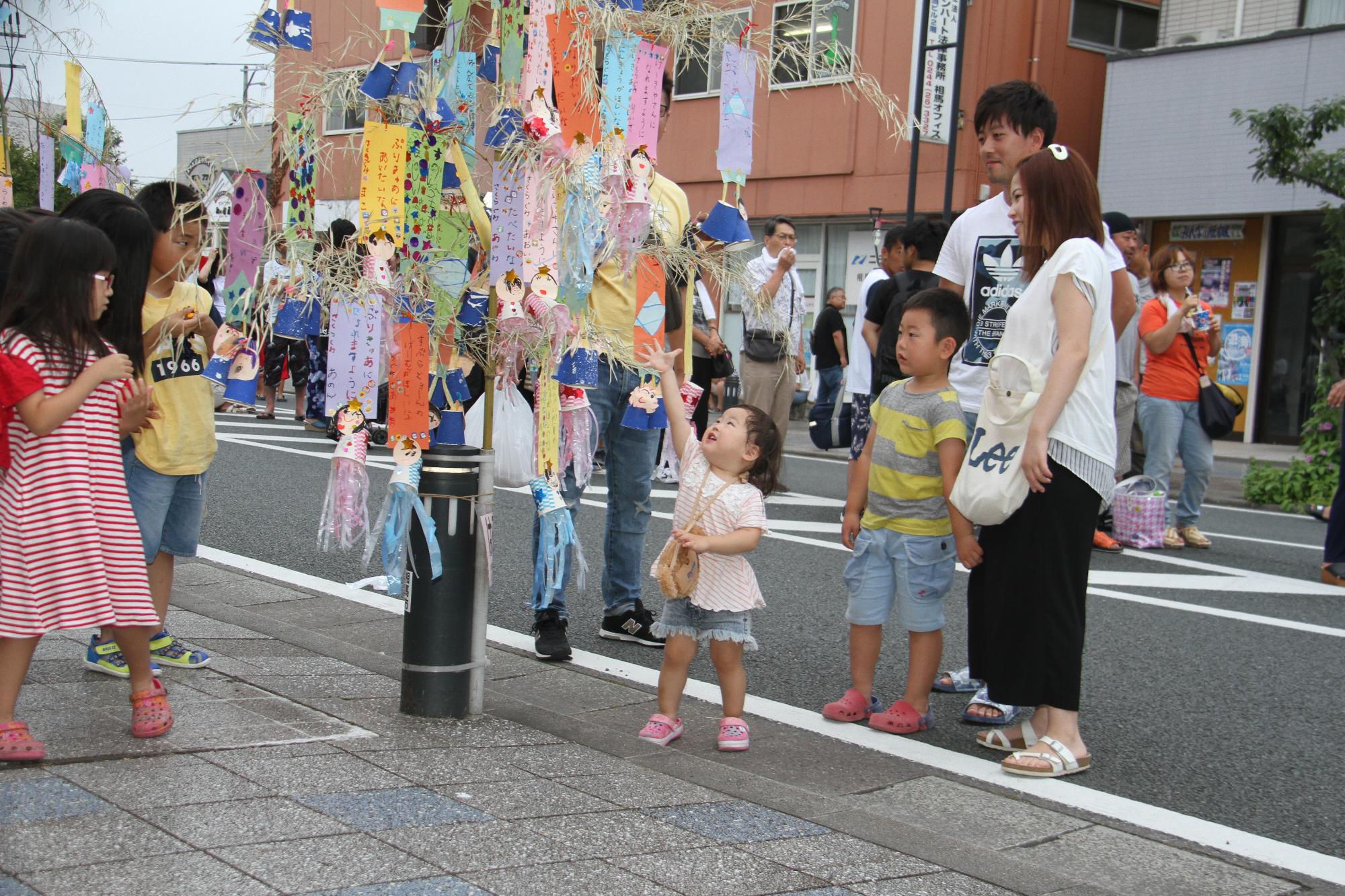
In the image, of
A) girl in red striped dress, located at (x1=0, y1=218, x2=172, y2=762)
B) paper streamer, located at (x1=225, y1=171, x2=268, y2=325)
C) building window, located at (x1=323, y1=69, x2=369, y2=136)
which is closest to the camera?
girl in red striped dress, located at (x1=0, y1=218, x2=172, y2=762)

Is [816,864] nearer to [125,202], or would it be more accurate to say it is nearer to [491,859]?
Answer: [491,859]

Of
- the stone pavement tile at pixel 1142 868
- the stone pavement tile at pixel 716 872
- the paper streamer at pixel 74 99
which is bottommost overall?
the stone pavement tile at pixel 1142 868

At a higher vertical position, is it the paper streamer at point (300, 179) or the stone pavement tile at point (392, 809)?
the paper streamer at point (300, 179)

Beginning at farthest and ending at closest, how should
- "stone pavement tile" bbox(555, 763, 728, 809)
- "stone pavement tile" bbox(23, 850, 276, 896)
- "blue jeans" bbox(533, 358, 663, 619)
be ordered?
"blue jeans" bbox(533, 358, 663, 619) → "stone pavement tile" bbox(555, 763, 728, 809) → "stone pavement tile" bbox(23, 850, 276, 896)

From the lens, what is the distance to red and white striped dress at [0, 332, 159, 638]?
3.45m

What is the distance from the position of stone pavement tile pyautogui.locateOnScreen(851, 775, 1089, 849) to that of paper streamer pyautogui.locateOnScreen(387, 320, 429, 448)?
1646 millimetres

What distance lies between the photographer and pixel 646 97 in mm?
3682

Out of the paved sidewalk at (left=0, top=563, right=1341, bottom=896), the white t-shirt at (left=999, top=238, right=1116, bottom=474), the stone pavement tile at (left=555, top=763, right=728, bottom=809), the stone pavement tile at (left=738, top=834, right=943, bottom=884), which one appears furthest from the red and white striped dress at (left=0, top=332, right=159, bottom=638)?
the white t-shirt at (left=999, top=238, right=1116, bottom=474)

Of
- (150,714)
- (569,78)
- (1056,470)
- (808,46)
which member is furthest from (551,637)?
(808,46)

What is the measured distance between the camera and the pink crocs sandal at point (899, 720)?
14.2 feet

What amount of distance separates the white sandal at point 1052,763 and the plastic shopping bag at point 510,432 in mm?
1806

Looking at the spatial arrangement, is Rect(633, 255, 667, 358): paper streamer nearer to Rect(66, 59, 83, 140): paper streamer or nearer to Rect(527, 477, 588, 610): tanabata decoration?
Rect(527, 477, 588, 610): tanabata decoration

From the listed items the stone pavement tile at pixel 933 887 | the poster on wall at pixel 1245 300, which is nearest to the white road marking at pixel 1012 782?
the stone pavement tile at pixel 933 887

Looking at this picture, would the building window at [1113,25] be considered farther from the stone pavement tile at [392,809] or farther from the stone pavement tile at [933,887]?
the stone pavement tile at [392,809]
